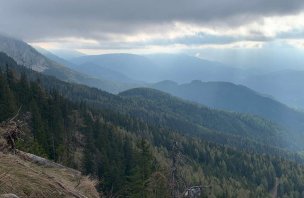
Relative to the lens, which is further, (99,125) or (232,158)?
(232,158)

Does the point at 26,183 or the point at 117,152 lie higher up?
the point at 26,183

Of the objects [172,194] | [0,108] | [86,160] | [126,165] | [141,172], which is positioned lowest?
[126,165]

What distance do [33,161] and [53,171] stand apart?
98 centimetres

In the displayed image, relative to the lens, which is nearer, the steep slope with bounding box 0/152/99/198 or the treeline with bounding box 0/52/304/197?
the steep slope with bounding box 0/152/99/198

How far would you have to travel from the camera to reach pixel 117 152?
89.3 meters

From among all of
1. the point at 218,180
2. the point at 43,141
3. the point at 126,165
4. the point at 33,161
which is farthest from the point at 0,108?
the point at 218,180

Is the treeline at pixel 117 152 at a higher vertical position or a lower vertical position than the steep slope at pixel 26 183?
lower

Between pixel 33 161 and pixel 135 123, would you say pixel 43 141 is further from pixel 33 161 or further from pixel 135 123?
pixel 135 123

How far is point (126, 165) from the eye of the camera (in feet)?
283

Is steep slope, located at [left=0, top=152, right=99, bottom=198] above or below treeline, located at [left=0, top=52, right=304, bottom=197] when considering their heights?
above

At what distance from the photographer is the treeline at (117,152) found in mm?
48234

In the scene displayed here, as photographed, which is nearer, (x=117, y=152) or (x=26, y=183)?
(x=26, y=183)

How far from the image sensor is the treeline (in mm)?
48234

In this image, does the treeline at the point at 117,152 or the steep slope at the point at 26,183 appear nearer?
the steep slope at the point at 26,183
